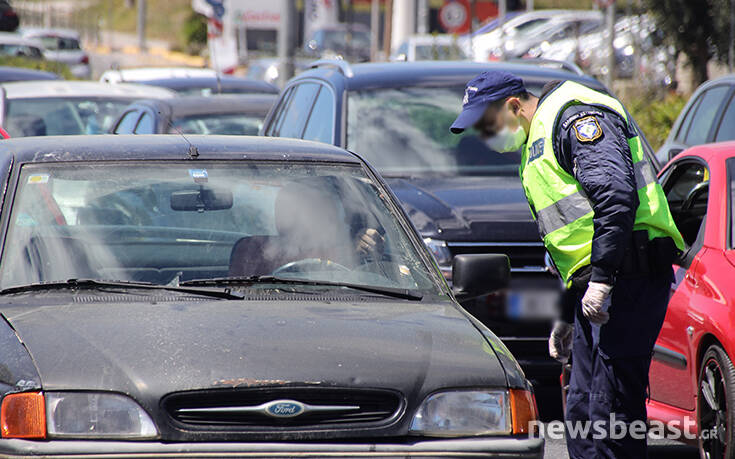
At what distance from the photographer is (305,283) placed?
14.5 feet

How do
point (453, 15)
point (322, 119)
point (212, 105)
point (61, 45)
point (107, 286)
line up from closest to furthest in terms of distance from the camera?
point (107, 286), point (322, 119), point (212, 105), point (453, 15), point (61, 45)

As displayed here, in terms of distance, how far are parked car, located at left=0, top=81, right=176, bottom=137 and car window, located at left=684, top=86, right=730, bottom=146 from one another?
4.97 meters

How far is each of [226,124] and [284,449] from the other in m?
7.42

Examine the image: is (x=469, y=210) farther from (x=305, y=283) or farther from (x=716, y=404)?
(x=305, y=283)

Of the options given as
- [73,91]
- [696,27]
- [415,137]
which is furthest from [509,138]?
[696,27]

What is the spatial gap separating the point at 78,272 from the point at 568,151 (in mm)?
1843

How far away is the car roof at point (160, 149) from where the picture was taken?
15.4 feet

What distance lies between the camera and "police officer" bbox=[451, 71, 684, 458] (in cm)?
466

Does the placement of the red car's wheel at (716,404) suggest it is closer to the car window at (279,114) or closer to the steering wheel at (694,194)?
the steering wheel at (694,194)

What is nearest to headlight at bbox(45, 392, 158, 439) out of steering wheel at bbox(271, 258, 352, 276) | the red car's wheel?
steering wheel at bbox(271, 258, 352, 276)

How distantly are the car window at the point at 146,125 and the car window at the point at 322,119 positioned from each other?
5.55 feet

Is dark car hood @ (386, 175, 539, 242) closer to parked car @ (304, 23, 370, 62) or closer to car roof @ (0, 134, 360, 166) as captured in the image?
car roof @ (0, 134, 360, 166)

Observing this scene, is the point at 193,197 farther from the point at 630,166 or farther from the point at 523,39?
the point at 523,39
